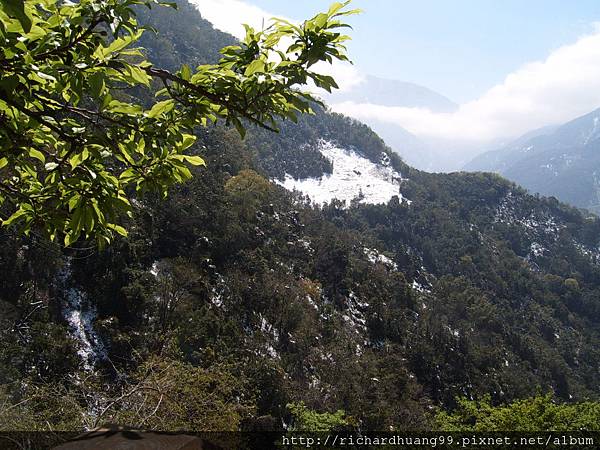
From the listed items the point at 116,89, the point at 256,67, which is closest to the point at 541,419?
the point at 256,67

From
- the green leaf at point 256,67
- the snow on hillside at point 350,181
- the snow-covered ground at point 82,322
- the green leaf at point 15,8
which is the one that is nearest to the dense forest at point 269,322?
the snow-covered ground at point 82,322

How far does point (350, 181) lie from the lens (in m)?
126

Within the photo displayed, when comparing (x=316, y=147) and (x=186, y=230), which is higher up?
(x=316, y=147)

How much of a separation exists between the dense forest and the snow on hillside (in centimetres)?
786

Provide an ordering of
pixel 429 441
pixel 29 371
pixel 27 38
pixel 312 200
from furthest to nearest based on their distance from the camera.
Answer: pixel 312 200
pixel 29 371
pixel 429 441
pixel 27 38

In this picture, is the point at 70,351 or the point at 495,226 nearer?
the point at 70,351

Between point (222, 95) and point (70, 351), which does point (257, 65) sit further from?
point (70, 351)

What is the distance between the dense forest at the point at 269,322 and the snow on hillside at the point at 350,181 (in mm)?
7860

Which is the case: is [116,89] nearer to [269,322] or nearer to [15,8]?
[15,8]

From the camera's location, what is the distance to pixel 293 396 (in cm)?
2872

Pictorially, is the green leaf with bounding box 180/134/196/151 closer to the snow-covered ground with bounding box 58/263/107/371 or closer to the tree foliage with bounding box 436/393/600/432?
the tree foliage with bounding box 436/393/600/432

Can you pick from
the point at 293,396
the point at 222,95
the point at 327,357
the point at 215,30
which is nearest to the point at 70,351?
the point at 293,396

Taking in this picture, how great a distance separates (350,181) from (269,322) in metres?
92.4

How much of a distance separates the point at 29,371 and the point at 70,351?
363 cm
